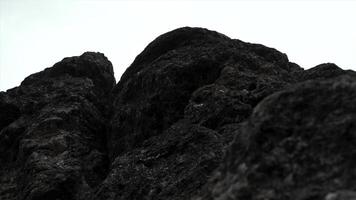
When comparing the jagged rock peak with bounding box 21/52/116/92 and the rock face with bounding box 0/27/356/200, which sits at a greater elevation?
the jagged rock peak with bounding box 21/52/116/92

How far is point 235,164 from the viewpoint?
1125cm

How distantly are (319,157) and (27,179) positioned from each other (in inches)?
666

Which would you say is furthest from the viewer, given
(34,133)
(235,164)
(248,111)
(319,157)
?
(34,133)

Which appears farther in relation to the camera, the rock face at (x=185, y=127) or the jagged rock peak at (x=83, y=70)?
the jagged rock peak at (x=83, y=70)

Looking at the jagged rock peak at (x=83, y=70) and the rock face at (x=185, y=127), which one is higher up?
the jagged rock peak at (x=83, y=70)

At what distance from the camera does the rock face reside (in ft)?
34.5

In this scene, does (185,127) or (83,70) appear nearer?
(185,127)

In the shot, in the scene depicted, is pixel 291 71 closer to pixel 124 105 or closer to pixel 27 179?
pixel 124 105

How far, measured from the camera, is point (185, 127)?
70.2 feet

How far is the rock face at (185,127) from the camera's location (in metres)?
10.5

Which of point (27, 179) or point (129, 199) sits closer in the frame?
point (129, 199)

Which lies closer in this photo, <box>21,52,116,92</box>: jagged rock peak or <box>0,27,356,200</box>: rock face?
<box>0,27,356,200</box>: rock face

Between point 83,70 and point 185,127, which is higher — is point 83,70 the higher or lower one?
the higher one

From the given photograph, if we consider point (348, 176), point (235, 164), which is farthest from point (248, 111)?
point (348, 176)
